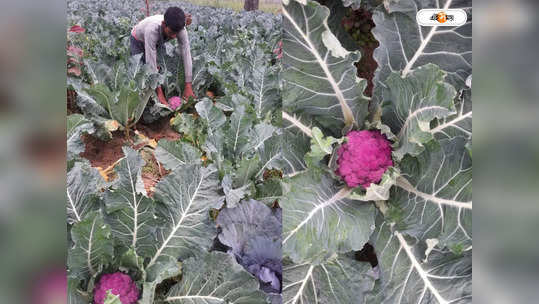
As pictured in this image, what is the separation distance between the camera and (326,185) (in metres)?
1.00

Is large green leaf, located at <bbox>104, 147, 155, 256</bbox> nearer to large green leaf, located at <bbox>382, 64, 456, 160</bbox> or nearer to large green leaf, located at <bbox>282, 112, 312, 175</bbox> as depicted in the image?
large green leaf, located at <bbox>282, 112, 312, 175</bbox>

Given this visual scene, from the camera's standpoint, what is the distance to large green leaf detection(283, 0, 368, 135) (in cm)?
93

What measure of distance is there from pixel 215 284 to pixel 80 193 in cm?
37

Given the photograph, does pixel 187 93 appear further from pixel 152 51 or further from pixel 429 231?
pixel 429 231

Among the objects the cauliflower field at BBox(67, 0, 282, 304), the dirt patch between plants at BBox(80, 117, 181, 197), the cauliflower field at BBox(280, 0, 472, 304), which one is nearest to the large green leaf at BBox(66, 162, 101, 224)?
the cauliflower field at BBox(67, 0, 282, 304)

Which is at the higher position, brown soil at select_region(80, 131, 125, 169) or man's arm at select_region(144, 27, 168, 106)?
man's arm at select_region(144, 27, 168, 106)

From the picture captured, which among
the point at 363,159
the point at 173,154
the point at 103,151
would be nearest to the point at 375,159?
the point at 363,159

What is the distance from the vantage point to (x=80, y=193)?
106 cm
